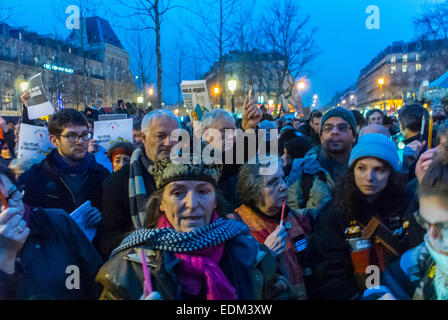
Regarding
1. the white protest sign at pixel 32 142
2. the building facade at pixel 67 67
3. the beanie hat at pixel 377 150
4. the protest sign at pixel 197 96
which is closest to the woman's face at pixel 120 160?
the white protest sign at pixel 32 142

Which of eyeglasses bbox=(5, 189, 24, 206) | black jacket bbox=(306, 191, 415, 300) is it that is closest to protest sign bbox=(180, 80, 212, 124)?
black jacket bbox=(306, 191, 415, 300)

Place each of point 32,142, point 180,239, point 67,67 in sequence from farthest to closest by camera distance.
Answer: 1. point 67,67
2. point 32,142
3. point 180,239

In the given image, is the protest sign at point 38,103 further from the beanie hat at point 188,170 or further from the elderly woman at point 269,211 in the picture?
the beanie hat at point 188,170

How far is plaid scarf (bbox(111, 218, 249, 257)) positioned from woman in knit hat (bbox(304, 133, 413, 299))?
32.7 inches

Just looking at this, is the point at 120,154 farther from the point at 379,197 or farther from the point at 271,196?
the point at 379,197

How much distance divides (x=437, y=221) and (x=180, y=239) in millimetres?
1144

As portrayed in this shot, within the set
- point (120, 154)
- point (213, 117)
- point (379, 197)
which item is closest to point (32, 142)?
point (120, 154)

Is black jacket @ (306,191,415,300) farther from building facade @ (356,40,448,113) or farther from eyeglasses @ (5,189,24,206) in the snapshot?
building facade @ (356,40,448,113)

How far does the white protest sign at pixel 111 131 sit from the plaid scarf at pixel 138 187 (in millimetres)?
2155

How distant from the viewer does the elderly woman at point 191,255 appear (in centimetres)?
161

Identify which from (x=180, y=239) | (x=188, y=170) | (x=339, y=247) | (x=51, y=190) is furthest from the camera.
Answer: (x=51, y=190)

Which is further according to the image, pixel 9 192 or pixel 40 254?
pixel 40 254

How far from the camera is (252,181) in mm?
2525
